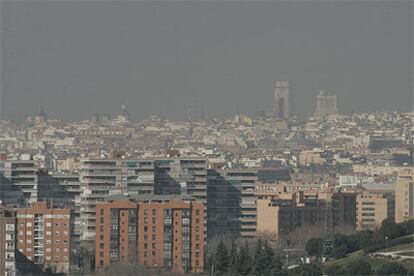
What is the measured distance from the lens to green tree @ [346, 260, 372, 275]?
57.4 ft

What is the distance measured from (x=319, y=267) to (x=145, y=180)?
1484 cm

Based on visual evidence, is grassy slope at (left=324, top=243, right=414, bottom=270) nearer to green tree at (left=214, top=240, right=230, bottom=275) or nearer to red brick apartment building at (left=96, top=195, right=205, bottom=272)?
green tree at (left=214, top=240, right=230, bottom=275)

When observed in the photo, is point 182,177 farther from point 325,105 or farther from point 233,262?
point 325,105

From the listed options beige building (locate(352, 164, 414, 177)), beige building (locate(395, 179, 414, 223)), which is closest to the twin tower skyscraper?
beige building (locate(352, 164, 414, 177))

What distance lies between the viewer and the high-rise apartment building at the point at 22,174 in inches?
1276

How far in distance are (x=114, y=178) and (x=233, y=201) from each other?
2.04m

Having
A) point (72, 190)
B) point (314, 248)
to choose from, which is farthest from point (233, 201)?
point (314, 248)

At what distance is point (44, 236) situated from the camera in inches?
927

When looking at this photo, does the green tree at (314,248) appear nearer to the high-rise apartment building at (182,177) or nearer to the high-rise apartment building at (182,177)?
the high-rise apartment building at (182,177)

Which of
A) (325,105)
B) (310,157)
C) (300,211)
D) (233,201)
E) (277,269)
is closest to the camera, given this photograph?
(277,269)

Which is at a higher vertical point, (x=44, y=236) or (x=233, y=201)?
(x=233, y=201)

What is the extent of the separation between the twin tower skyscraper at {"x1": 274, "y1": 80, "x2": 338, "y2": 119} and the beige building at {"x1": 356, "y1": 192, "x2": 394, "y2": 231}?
2746 centimetres

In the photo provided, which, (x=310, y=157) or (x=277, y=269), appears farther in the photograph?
(x=310, y=157)

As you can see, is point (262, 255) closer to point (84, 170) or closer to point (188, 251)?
point (188, 251)
